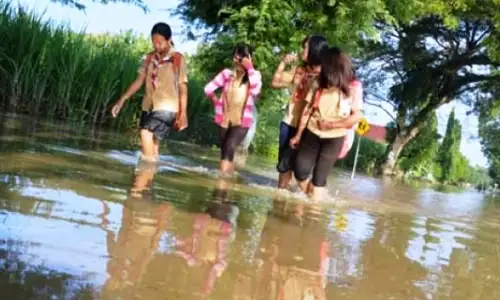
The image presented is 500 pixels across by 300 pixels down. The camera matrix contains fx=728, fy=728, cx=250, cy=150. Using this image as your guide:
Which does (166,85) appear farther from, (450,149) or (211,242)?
(450,149)

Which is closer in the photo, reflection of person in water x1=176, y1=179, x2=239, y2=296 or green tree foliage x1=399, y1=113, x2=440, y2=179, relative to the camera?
reflection of person in water x1=176, y1=179, x2=239, y2=296

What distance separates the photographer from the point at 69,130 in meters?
12.1

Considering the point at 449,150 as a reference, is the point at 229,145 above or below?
below

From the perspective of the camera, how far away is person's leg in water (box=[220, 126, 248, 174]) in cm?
982

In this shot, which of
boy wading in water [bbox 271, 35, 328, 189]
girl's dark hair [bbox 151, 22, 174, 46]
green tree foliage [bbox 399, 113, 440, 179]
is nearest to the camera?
boy wading in water [bbox 271, 35, 328, 189]

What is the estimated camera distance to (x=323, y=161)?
7.79 metres

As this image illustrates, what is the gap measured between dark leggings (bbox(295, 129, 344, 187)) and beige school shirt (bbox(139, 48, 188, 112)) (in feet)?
6.57

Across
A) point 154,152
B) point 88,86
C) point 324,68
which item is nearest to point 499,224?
point 324,68

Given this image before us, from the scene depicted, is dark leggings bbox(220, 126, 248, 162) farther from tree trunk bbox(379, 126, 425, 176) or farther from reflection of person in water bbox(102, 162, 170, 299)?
tree trunk bbox(379, 126, 425, 176)

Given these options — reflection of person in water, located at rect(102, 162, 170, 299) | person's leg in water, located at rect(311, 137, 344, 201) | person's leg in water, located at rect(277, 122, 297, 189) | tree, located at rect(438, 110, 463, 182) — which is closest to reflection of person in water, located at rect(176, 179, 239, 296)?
reflection of person in water, located at rect(102, 162, 170, 299)

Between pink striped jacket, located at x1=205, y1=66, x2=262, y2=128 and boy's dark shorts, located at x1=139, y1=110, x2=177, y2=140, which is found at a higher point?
pink striped jacket, located at x1=205, y1=66, x2=262, y2=128

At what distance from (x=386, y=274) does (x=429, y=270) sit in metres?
0.52

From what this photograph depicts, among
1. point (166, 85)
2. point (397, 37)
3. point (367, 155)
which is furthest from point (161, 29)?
point (367, 155)

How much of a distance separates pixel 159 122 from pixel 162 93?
14.9 inches
